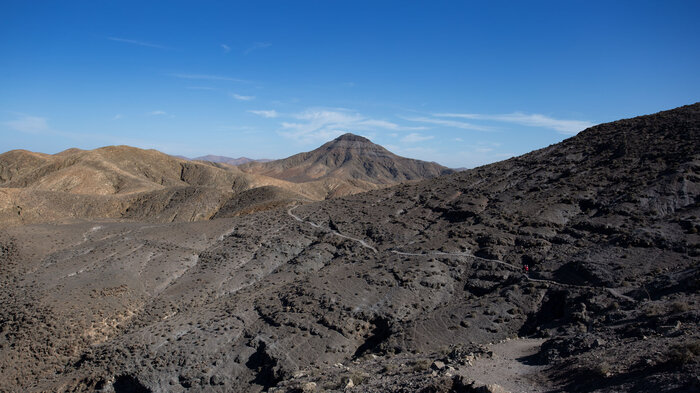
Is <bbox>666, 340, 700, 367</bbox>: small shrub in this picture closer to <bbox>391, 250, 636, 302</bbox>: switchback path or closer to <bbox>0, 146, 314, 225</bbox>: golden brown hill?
<bbox>391, 250, 636, 302</bbox>: switchback path

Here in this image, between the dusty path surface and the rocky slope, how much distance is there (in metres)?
0.11

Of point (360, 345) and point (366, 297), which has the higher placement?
point (366, 297)

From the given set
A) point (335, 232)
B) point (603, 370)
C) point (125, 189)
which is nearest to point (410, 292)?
point (335, 232)

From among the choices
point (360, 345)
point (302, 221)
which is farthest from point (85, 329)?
point (302, 221)

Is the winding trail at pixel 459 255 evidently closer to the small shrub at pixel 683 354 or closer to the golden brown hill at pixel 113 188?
the small shrub at pixel 683 354

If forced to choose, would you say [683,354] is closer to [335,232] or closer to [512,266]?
[512,266]

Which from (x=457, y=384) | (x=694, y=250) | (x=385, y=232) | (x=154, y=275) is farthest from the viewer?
(x=385, y=232)

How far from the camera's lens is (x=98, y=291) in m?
28.2

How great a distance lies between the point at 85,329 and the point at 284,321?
13003 millimetres

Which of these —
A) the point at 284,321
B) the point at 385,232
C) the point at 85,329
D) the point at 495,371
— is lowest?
the point at 85,329

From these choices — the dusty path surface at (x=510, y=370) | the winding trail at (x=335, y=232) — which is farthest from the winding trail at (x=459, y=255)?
the dusty path surface at (x=510, y=370)

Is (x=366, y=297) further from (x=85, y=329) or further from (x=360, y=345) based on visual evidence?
(x=85, y=329)

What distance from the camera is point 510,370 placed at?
44.8 feet

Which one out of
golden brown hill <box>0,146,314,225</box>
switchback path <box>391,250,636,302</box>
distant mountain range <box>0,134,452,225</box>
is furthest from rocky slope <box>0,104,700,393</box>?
distant mountain range <box>0,134,452,225</box>
